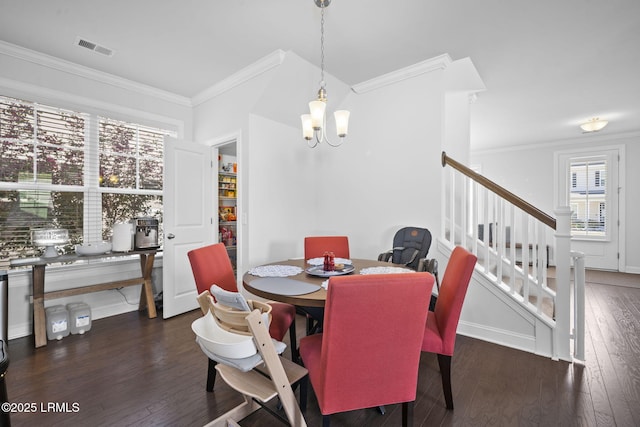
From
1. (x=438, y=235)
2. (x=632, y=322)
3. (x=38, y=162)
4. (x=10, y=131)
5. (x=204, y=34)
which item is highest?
(x=204, y=34)

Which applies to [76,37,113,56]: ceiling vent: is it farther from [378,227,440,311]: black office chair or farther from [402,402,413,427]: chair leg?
[402,402,413,427]: chair leg

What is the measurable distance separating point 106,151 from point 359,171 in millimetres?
2895

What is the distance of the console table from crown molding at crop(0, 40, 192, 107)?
6.17 feet

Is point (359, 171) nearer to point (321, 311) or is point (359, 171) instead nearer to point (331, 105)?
point (331, 105)

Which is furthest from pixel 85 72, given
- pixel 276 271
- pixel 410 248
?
pixel 410 248

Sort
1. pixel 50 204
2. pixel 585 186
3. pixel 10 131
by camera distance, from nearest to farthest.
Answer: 1. pixel 10 131
2. pixel 50 204
3. pixel 585 186

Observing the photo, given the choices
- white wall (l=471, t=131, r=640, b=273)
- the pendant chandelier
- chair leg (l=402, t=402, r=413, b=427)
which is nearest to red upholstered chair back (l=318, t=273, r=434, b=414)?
chair leg (l=402, t=402, r=413, b=427)

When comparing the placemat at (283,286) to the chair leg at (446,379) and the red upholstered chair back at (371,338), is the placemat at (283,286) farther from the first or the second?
the chair leg at (446,379)

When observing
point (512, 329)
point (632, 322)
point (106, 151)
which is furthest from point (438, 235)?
point (106, 151)

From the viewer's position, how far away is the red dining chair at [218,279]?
191cm

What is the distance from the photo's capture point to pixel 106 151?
3330 mm

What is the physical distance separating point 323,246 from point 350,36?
193cm

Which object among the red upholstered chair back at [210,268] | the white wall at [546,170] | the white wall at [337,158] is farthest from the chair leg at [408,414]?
the white wall at [546,170]

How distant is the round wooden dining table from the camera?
1.55 meters
